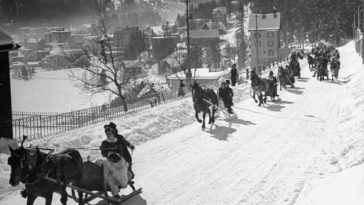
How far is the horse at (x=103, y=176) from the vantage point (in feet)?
31.0

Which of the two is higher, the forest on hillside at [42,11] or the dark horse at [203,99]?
the forest on hillside at [42,11]

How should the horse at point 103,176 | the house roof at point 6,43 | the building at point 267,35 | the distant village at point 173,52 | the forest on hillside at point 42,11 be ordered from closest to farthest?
the horse at point 103,176, the house roof at point 6,43, the building at point 267,35, the distant village at point 173,52, the forest on hillside at point 42,11

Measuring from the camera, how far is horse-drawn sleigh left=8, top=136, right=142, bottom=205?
7.92 metres

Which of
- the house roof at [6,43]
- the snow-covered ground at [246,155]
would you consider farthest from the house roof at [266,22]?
the house roof at [6,43]

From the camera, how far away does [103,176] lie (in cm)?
967

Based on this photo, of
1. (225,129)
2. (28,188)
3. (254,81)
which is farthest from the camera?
(254,81)

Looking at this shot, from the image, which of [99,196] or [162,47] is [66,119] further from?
[162,47]

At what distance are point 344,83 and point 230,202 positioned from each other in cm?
2535

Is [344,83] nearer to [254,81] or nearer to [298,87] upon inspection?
[298,87]

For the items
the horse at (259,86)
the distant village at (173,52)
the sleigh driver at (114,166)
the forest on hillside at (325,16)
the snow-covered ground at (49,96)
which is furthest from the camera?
the distant village at (173,52)

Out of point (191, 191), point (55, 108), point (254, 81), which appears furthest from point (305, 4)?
point (191, 191)

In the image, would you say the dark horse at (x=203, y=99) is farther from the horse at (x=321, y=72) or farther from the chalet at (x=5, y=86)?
the horse at (x=321, y=72)

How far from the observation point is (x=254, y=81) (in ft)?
82.4

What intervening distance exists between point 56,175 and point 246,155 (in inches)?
301
